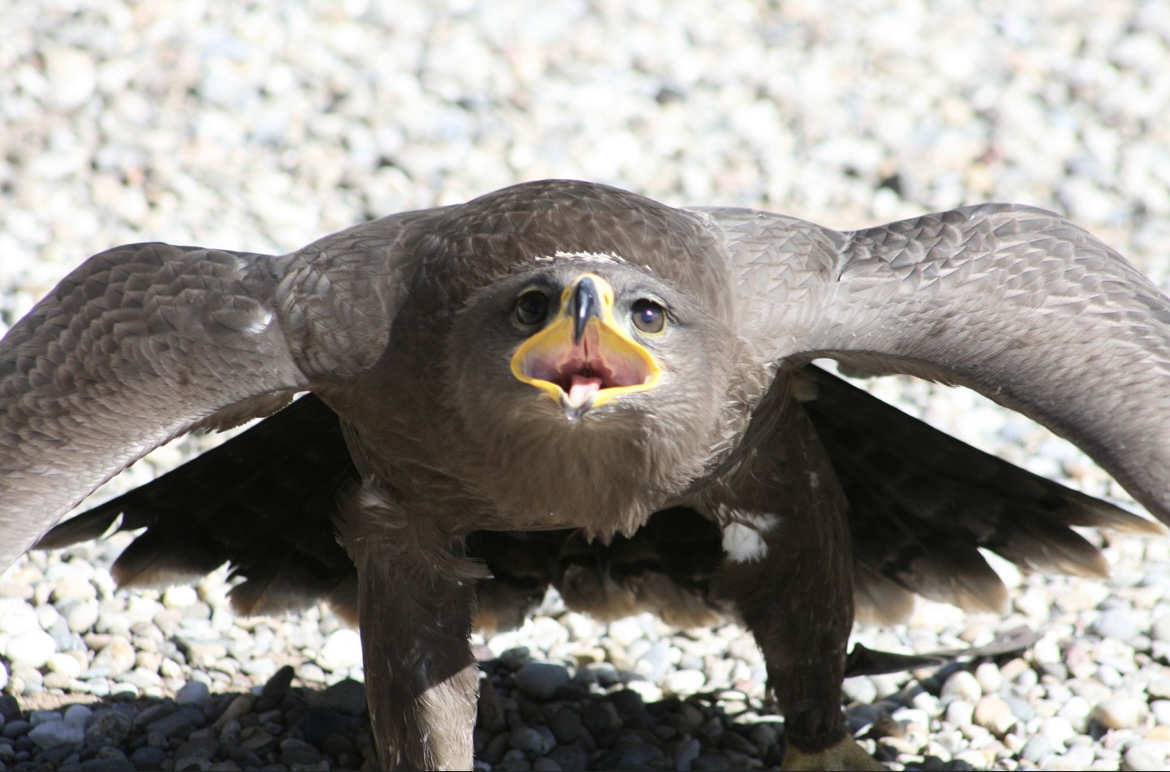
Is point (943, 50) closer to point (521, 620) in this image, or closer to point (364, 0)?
point (364, 0)

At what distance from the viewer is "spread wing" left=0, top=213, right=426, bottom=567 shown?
11.3 feet

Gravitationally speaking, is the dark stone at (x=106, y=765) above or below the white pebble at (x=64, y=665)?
below

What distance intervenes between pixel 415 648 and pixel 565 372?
99 cm

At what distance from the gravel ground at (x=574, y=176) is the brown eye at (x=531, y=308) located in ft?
5.75

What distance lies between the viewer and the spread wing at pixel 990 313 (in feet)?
Answer: 11.5

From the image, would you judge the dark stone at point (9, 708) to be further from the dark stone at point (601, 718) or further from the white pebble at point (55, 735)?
the dark stone at point (601, 718)

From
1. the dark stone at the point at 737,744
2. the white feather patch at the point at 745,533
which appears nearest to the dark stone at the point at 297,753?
the dark stone at the point at 737,744

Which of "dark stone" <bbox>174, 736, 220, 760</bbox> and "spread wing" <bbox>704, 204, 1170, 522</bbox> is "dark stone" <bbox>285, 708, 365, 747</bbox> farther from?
"spread wing" <bbox>704, 204, 1170, 522</bbox>

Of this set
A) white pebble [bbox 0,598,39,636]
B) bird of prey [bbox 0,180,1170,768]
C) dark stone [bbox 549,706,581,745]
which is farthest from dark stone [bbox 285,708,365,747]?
white pebble [bbox 0,598,39,636]

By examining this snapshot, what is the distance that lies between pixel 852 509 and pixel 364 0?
16.7 ft

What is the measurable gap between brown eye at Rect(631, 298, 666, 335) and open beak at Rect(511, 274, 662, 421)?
9cm

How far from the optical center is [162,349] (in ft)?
11.7

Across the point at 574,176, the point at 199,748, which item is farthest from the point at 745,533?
the point at 574,176

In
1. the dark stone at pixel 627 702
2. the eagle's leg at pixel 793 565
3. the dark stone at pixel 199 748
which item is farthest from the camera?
the dark stone at pixel 627 702
